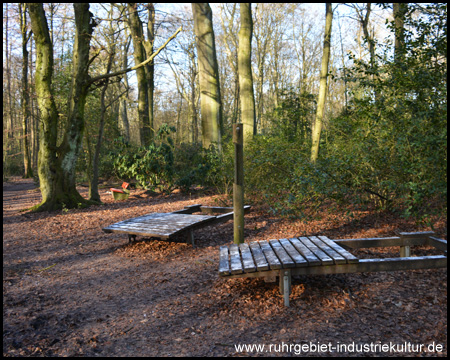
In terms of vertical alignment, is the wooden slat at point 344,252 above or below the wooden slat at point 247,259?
above

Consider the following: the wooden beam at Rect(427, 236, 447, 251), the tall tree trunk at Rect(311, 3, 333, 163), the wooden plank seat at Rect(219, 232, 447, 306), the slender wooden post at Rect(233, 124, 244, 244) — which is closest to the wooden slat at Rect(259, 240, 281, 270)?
the wooden plank seat at Rect(219, 232, 447, 306)

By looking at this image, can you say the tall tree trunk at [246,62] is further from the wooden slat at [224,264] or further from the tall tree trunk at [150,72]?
the wooden slat at [224,264]

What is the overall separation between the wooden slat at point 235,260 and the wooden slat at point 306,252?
698mm

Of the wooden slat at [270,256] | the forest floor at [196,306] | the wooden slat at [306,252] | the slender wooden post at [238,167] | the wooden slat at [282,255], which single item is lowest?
the forest floor at [196,306]

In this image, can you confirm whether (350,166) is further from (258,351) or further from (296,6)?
(296,6)

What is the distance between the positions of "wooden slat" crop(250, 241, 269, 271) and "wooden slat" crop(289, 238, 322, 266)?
431 mm

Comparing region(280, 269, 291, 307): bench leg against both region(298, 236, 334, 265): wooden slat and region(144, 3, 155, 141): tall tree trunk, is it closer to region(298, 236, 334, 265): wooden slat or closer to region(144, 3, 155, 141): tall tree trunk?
region(298, 236, 334, 265): wooden slat

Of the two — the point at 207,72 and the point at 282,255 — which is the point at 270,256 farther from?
the point at 207,72

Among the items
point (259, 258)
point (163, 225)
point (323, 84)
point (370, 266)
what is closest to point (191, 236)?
point (163, 225)

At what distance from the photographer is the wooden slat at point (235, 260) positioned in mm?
3521

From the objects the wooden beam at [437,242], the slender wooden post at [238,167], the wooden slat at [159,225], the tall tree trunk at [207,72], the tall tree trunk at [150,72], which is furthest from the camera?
the tall tree trunk at [150,72]

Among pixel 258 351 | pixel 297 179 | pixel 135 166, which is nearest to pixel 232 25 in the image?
pixel 135 166

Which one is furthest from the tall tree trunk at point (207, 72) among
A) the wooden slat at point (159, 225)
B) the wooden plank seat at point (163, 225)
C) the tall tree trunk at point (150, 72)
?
the wooden slat at point (159, 225)

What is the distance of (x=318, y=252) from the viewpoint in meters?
3.86
